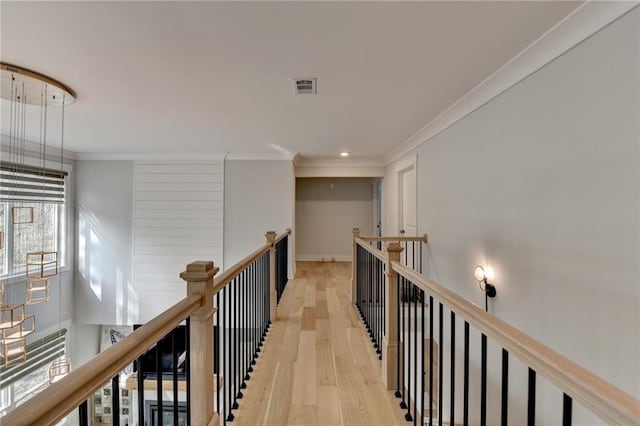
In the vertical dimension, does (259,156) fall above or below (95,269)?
above

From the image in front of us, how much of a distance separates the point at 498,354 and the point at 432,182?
204 cm

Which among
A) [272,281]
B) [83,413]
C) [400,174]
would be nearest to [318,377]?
[272,281]

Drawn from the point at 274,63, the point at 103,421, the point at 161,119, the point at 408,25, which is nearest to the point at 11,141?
the point at 161,119

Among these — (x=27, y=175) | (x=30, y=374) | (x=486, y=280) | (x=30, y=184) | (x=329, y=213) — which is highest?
(x=27, y=175)

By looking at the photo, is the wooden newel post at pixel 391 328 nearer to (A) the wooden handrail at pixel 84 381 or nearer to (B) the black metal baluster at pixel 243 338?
(B) the black metal baluster at pixel 243 338

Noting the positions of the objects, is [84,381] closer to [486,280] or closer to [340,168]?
[486,280]

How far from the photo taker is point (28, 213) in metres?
4.48

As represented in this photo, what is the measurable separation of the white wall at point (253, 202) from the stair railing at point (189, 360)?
2387 mm

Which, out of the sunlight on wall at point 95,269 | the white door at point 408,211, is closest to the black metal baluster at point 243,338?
the white door at point 408,211

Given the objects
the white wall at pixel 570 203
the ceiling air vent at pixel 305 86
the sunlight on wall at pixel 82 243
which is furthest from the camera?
the sunlight on wall at pixel 82 243

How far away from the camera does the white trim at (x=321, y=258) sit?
23.1 ft

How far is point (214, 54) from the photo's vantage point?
1900 millimetres

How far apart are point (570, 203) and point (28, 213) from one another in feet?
21.0

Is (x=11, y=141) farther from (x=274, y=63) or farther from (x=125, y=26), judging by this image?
(x=274, y=63)
